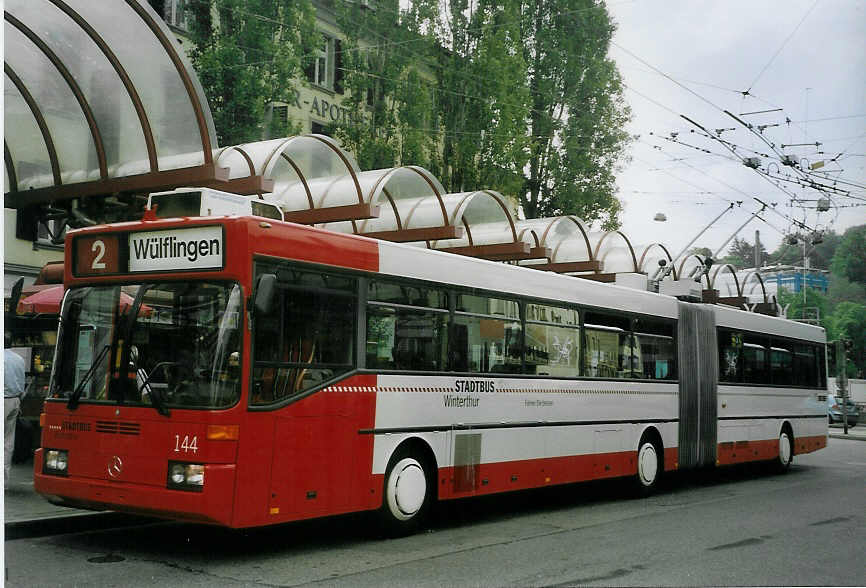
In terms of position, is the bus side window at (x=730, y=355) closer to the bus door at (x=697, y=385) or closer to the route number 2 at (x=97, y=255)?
the bus door at (x=697, y=385)

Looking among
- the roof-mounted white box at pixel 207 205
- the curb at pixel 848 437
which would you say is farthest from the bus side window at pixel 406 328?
the curb at pixel 848 437

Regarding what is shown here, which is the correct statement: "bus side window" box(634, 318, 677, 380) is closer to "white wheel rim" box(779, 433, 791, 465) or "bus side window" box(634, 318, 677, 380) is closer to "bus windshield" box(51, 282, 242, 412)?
"white wheel rim" box(779, 433, 791, 465)

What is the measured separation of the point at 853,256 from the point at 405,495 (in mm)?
9483

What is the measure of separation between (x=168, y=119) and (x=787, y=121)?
→ 1303 cm

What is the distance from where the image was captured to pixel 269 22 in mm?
21812

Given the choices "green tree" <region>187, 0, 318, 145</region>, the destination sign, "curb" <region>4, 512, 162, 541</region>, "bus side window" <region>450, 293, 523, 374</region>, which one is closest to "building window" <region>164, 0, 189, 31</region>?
"green tree" <region>187, 0, 318, 145</region>

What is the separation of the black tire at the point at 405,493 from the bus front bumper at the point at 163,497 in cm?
220

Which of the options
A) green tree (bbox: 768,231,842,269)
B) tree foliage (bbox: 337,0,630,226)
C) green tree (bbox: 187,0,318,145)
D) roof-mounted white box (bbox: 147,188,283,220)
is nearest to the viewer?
roof-mounted white box (bbox: 147,188,283,220)

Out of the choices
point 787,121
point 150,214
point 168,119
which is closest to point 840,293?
point 787,121

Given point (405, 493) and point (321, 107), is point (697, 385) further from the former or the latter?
point (321, 107)

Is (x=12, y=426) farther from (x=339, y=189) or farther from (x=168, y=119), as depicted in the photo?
(x=339, y=189)

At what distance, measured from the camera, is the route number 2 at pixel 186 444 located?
773cm

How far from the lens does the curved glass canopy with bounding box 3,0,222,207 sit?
485 inches

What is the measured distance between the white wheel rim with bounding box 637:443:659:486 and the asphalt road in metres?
1.36
